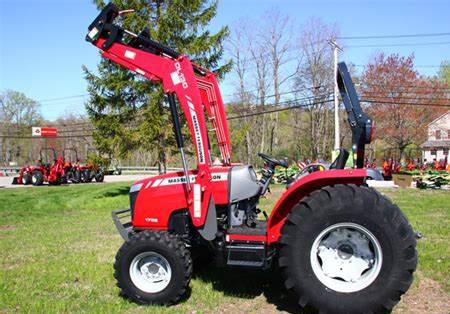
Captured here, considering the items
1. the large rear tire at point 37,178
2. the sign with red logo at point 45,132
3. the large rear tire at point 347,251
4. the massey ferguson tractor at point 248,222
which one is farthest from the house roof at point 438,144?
the large rear tire at point 347,251

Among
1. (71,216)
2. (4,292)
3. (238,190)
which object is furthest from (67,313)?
(71,216)

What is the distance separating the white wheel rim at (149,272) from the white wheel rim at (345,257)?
1575mm

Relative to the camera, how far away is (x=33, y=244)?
8.27 m

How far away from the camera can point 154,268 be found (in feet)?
15.7

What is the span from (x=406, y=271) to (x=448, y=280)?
71.0 inches

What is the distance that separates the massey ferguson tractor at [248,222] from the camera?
13.3 feet

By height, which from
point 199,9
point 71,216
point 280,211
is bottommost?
point 71,216

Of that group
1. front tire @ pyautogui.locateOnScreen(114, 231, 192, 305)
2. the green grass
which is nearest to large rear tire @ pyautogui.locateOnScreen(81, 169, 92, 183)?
the green grass

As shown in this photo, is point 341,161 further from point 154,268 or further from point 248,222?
point 154,268

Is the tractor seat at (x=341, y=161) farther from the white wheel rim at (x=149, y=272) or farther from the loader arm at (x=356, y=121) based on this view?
the white wheel rim at (x=149, y=272)

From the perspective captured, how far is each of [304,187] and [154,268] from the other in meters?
1.78

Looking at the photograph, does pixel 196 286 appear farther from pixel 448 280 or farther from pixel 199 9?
pixel 199 9

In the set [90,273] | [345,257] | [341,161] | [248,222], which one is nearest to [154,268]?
[248,222]

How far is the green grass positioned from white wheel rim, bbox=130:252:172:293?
0.24 m
